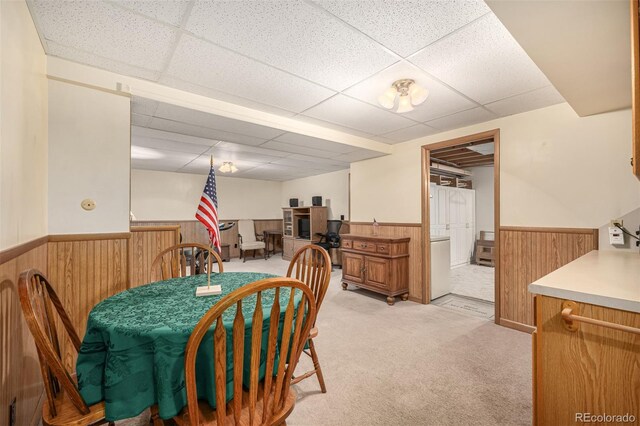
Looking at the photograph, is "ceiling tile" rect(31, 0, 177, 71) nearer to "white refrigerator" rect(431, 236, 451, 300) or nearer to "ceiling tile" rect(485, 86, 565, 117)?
"ceiling tile" rect(485, 86, 565, 117)

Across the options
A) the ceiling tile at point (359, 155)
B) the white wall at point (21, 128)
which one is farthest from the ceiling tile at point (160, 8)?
the ceiling tile at point (359, 155)

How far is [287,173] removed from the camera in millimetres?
7008

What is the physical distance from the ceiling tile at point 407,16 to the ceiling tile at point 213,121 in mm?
1618

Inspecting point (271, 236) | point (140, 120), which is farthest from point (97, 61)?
point (271, 236)

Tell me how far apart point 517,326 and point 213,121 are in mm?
3815

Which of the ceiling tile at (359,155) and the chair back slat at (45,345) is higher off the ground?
the ceiling tile at (359,155)

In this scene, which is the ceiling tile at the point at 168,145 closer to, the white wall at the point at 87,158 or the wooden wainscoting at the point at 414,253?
the white wall at the point at 87,158

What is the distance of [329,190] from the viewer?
277 inches

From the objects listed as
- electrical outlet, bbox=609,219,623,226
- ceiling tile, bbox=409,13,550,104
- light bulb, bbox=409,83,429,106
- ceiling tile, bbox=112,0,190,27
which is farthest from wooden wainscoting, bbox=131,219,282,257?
electrical outlet, bbox=609,219,623,226

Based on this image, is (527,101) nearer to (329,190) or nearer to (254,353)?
(254,353)

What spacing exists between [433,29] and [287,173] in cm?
559

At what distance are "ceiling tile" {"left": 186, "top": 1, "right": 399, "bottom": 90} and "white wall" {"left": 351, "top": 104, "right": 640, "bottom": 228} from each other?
194cm

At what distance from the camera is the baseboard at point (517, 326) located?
9.23 ft

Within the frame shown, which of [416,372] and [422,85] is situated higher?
[422,85]
